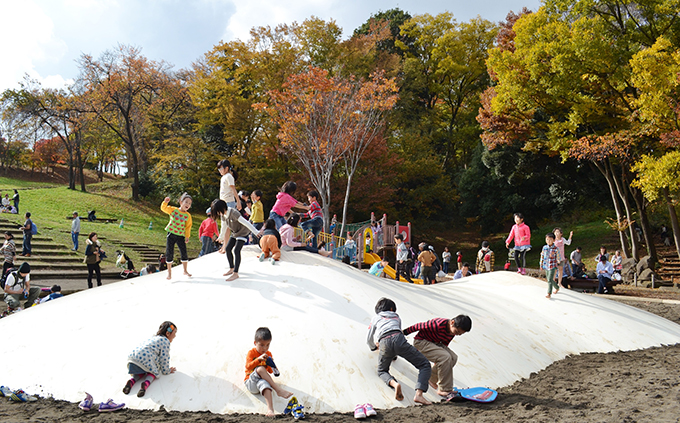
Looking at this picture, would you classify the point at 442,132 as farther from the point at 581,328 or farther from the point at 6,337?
the point at 6,337

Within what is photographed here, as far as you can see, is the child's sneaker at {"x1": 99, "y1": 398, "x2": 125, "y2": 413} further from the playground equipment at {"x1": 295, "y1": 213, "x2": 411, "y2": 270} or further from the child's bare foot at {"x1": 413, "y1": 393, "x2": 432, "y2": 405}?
the playground equipment at {"x1": 295, "y1": 213, "x2": 411, "y2": 270}

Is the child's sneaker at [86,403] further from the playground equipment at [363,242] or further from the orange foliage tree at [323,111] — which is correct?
the orange foliage tree at [323,111]

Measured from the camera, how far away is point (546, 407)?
15.9 feet

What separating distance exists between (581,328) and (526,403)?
4.60 meters

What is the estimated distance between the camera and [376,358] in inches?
211

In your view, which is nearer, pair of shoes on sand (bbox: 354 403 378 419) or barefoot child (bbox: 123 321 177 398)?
pair of shoes on sand (bbox: 354 403 378 419)

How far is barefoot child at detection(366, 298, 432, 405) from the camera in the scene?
193 inches

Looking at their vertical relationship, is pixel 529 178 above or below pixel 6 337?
above

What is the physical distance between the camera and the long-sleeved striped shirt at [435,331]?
524 cm

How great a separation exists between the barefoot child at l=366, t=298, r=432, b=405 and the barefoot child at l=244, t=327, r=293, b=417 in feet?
4.02

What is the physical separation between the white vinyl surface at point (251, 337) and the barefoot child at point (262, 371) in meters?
0.13

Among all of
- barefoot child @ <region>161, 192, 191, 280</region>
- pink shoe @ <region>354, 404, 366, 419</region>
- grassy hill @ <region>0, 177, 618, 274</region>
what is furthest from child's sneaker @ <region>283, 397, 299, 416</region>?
grassy hill @ <region>0, 177, 618, 274</region>

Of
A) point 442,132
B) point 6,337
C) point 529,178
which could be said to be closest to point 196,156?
point 442,132

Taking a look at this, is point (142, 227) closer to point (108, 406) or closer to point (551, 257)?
point (108, 406)
